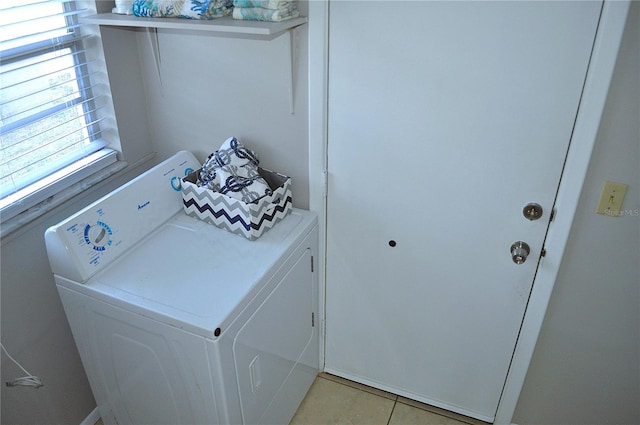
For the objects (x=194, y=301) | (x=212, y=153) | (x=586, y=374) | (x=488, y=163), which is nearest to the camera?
(x=194, y=301)


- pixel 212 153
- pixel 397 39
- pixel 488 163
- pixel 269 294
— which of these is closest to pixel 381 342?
pixel 269 294

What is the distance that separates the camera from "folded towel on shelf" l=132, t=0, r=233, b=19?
1.52 metres

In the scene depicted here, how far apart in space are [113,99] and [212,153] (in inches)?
15.8

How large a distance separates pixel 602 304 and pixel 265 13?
4.70ft

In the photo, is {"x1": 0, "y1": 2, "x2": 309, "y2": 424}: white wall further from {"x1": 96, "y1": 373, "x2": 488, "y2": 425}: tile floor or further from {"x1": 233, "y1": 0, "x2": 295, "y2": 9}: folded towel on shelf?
{"x1": 96, "y1": 373, "x2": 488, "y2": 425}: tile floor

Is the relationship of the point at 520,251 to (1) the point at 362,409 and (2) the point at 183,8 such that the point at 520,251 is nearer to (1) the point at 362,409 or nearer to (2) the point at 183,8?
(1) the point at 362,409

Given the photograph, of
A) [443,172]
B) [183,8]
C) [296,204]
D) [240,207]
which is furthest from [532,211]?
[183,8]

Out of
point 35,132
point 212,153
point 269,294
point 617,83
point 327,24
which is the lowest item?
point 269,294

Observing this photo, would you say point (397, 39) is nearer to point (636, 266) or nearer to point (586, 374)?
point (636, 266)

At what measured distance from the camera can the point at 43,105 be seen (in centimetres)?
161

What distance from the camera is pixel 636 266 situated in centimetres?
154

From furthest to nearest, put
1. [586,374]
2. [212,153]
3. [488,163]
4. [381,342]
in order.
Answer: [381,342]
[212,153]
[586,374]
[488,163]

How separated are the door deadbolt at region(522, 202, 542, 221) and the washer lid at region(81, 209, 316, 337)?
0.74 meters

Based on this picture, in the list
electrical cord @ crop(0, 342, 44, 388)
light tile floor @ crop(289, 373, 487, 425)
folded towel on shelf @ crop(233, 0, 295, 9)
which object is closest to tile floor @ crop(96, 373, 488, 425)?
light tile floor @ crop(289, 373, 487, 425)
